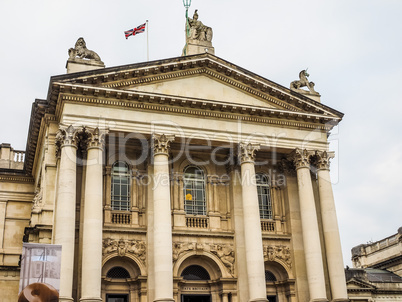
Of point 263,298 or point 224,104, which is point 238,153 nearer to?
point 224,104

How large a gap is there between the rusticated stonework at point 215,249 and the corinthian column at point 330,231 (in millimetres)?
4896

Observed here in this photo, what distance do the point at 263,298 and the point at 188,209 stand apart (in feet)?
19.6

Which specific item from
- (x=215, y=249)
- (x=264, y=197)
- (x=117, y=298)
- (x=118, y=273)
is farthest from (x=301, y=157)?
(x=117, y=298)

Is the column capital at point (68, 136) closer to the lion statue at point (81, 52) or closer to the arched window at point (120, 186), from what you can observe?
the arched window at point (120, 186)

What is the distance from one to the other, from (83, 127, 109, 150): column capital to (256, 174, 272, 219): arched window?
30.1ft

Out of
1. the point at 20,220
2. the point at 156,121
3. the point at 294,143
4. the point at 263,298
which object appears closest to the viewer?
the point at 263,298

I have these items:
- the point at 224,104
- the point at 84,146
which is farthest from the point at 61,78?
the point at 224,104

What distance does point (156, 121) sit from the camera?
2584 centimetres

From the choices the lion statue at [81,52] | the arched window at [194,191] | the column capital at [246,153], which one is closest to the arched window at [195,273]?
the arched window at [194,191]

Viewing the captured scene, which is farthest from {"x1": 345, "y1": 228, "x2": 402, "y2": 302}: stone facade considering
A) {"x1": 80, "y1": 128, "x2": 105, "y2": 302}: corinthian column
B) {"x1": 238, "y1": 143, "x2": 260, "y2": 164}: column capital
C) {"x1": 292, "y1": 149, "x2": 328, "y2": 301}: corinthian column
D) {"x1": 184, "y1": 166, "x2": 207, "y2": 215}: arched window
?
{"x1": 80, "y1": 128, "x2": 105, "y2": 302}: corinthian column

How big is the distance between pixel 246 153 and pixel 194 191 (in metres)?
3.42

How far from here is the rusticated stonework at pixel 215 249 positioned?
25938 mm

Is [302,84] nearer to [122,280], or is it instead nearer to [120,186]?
[120,186]

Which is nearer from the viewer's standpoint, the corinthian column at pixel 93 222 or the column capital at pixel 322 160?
the corinthian column at pixel 93 222
